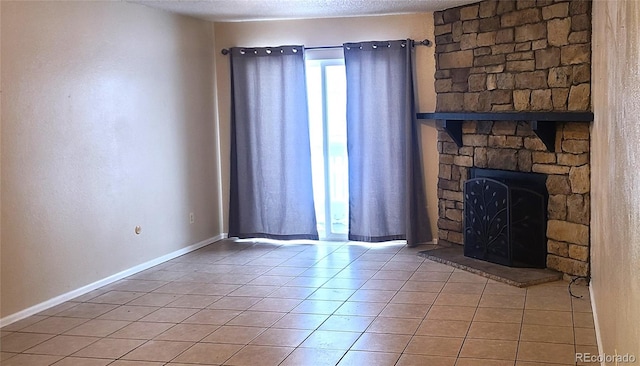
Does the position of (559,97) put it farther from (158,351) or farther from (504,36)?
(158,351)

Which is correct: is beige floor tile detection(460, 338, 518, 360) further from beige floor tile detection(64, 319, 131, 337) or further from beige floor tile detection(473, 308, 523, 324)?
beige floor tile detection(64, 319, 131, 337)

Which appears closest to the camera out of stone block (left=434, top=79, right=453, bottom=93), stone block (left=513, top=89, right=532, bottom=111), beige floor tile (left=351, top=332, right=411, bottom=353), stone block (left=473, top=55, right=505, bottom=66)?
beige floor tile (left=351, top=332, right=411, bottom=353)

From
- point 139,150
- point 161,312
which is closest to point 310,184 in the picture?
point 139,150

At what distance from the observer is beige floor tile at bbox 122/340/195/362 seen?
12.3 ft

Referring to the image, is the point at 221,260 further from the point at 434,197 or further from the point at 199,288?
the point at 434,197

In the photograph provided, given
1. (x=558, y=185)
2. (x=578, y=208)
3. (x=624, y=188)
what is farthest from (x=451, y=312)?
(x=624, y=188)

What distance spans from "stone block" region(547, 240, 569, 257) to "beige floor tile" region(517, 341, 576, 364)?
63.0 inches

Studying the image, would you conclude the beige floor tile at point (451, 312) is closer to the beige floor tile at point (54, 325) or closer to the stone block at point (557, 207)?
the stone block at point (557, 207)

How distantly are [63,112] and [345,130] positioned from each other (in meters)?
2.93

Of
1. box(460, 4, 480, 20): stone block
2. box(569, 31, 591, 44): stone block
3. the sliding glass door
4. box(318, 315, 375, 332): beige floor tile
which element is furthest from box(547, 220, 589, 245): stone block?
the sliding glass door

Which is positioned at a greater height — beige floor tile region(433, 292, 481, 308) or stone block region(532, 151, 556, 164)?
stone block region(532, 151, 556, 164)

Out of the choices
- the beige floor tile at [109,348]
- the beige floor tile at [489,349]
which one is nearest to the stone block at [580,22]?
the beige floor tile at [489,349]

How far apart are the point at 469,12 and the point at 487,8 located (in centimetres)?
20

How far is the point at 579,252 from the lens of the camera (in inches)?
199
